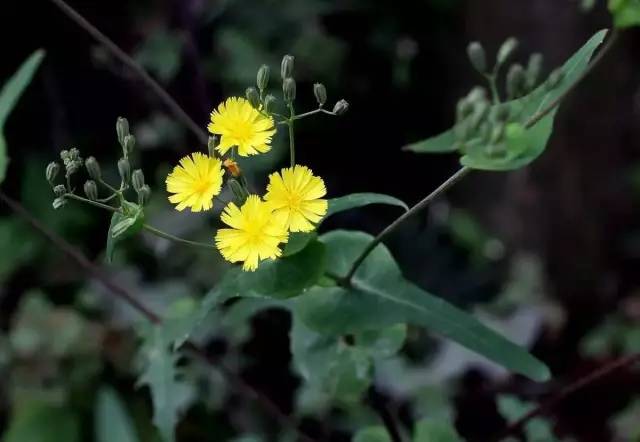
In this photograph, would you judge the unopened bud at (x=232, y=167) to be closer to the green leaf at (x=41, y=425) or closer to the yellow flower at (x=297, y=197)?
the yellow flower at (x=297, y=197)

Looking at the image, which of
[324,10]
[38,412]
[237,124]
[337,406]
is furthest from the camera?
[324,10]

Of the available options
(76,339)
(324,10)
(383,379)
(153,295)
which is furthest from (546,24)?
(76,339)

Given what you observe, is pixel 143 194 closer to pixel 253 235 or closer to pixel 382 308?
pixel 253 235

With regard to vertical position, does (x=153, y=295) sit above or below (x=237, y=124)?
above

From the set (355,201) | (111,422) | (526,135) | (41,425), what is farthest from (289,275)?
(41,425)

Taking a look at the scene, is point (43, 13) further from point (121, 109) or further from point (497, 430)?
point (497, 430)

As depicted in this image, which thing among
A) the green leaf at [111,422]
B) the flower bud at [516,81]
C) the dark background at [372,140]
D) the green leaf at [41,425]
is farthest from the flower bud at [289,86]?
the green leaf at [41,425]
